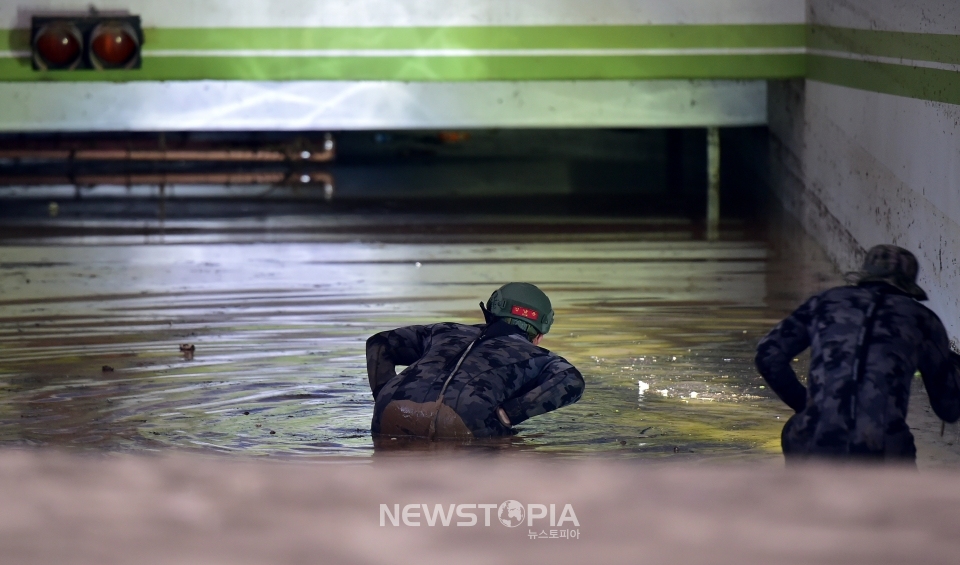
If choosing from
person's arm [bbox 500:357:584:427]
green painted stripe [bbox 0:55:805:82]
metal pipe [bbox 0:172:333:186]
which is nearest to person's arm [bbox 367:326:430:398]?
person's arm [bbox 500:357:584:427]

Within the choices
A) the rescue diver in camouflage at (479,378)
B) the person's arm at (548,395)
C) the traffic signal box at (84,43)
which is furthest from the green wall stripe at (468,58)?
the person's arm at (548,395)

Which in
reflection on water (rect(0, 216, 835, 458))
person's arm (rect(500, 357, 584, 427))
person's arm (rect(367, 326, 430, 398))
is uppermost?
person's arm (rect(367, 326, 430, 398))

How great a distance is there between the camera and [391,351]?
19.4ft

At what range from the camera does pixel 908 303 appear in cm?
489

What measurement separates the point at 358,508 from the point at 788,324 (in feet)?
5.66

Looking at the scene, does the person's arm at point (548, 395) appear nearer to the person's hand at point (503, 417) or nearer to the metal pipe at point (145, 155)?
the person's hand at point (503, 417)

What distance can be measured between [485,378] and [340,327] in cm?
310

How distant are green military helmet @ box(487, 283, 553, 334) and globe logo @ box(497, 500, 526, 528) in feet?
4.50

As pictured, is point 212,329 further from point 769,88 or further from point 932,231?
point 769,88

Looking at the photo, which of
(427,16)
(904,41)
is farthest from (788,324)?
(427,16)

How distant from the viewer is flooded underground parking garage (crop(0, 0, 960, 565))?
4.44 meters

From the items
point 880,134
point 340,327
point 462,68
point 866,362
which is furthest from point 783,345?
point 462,68

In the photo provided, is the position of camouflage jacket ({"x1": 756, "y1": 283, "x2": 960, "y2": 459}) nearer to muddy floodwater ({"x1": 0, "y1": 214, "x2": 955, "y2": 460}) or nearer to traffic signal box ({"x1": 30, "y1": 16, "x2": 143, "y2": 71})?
muddy floodwater ({"x1": 0, "y1": 214, "x2": 955, "y2": 460})

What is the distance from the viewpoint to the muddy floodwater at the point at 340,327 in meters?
6.02
